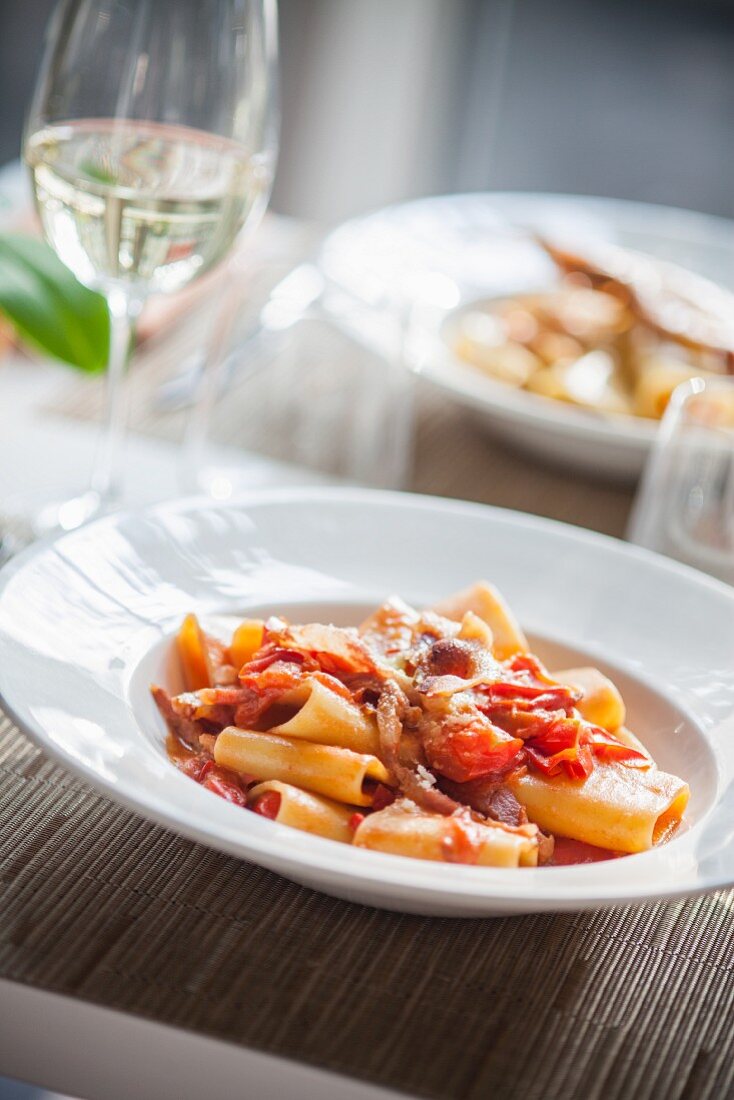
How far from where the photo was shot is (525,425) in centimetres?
172

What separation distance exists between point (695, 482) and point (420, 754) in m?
0.70

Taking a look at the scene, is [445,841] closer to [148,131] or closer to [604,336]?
[148,131]

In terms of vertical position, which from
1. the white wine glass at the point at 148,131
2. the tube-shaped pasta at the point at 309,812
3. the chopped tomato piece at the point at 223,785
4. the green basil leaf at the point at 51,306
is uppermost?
the white wine glass at the point at 148,131

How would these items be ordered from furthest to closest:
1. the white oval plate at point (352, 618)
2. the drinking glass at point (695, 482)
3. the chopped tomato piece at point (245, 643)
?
the drinking glass at point (695, 482)
the chopped tomato piece at point (245, 643)
the white oval plate at point (352, 618)

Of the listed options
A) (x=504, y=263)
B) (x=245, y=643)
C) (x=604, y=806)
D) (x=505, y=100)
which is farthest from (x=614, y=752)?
(x=505, y=100)

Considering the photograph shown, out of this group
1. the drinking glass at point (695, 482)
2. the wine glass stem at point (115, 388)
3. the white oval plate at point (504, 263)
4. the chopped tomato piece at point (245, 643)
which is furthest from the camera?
the white oval plate at point (504, 263)

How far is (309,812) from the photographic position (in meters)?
0.89

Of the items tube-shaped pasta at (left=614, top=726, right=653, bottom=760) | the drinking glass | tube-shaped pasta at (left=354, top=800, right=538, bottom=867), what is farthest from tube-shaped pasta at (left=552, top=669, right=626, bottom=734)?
the drinking glass

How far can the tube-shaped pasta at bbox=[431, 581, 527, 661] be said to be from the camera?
114cm

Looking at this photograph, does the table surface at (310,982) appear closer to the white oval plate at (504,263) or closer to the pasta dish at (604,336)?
the white oval plate at (504,263)

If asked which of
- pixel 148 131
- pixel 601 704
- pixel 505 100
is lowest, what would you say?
pixel 505 100

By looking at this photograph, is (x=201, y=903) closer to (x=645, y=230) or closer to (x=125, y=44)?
(x=125, y=44)

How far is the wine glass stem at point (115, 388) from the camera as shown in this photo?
137 centimetres

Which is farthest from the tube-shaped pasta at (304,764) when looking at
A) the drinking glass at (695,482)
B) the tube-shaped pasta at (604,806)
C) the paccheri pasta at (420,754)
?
the drinking glass at (695,482)
